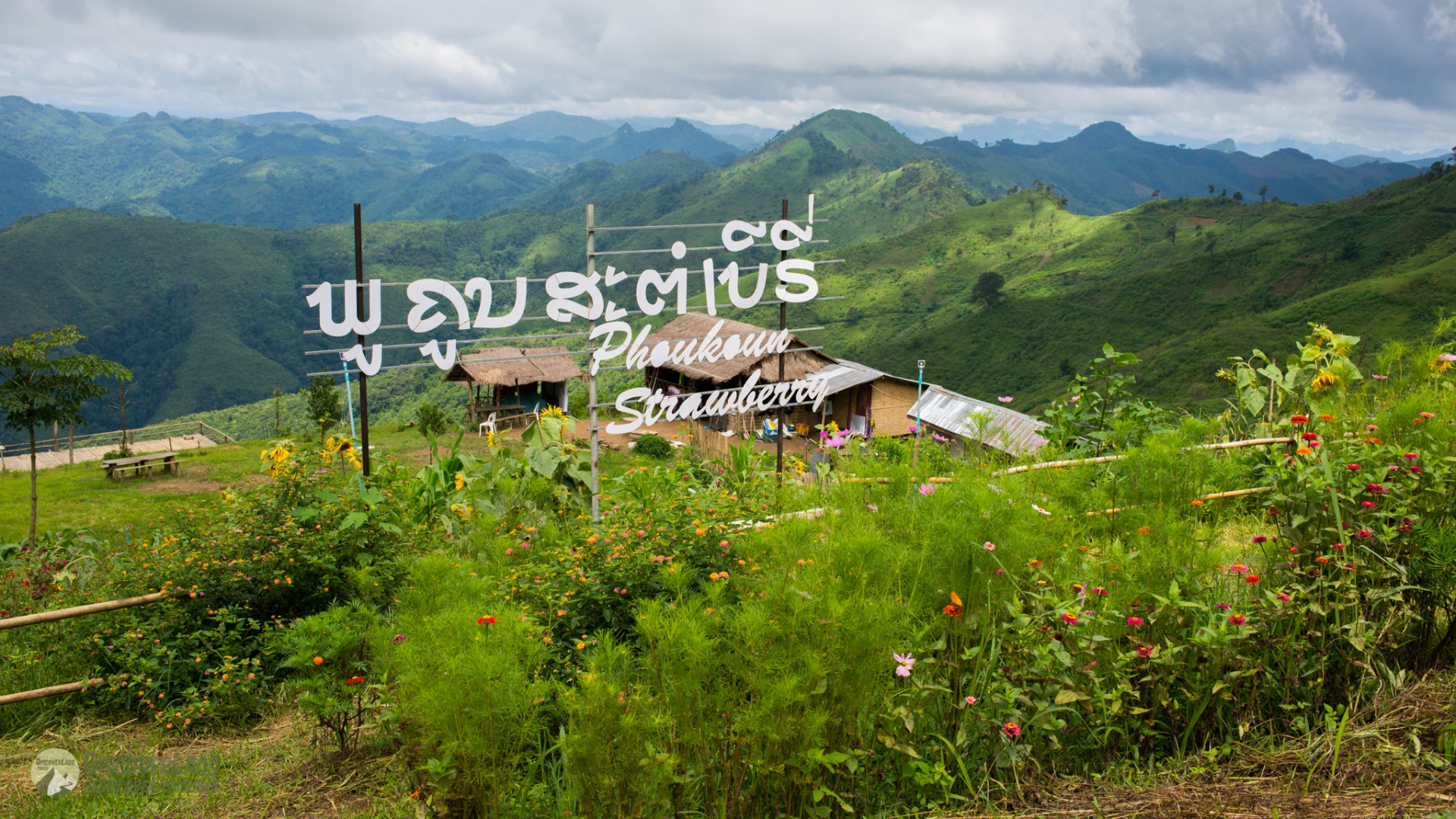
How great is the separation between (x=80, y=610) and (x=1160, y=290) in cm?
5543

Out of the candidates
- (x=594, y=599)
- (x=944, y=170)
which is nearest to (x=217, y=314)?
(x=944, y=170)

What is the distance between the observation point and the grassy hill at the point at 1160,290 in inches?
1484

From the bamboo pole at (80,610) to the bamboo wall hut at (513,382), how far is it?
75.0ft

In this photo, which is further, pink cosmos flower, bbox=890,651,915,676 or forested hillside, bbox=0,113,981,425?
forested hillside, bbox=0,113,981,425

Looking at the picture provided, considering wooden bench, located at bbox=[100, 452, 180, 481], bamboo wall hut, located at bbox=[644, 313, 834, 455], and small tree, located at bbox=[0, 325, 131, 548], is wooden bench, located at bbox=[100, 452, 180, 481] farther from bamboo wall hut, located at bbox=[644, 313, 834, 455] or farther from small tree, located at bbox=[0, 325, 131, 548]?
bamboo wall hut, located at bbox=[644, 313, 834, 455]

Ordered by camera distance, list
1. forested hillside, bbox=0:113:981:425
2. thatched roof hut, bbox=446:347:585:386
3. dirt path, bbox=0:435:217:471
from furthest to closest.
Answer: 1. forested hillside, bbox=0:113:981:425
2. thatched roof hut, bbox=446:347:585:386
3. dirt path, bbox=0:435:217:471

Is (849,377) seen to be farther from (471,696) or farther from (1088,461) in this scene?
(471,696)

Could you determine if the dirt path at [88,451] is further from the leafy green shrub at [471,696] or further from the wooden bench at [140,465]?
the leafy green shrub at [471,696]

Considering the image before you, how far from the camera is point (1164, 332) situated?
4591cm

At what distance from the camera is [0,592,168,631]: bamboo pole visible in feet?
11.7

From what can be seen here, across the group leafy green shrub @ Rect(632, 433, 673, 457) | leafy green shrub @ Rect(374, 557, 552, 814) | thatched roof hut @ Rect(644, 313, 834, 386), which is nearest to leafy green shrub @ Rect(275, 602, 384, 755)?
leafy green shrub @ Rect(374, 557, 552, 814)

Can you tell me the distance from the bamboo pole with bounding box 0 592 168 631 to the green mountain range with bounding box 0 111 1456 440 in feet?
51.3

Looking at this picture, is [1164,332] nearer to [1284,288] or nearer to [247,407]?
[1284,288]

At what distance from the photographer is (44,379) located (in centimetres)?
1121
